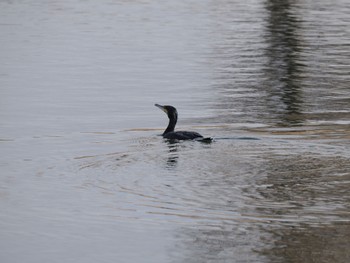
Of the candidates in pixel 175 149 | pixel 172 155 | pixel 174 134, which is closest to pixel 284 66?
pixel 174 134

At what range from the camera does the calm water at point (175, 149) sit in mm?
10633

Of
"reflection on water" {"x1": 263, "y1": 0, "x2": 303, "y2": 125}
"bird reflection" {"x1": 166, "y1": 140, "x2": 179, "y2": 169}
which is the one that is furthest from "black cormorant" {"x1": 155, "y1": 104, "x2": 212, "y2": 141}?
"reflection on water" {"x1": 263, "y1": 0, "x2": 303, "y2": 125}

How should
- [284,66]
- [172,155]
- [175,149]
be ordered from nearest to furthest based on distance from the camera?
[172,155], [175,149], [284,66]

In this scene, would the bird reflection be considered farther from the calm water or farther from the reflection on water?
the reflection on water

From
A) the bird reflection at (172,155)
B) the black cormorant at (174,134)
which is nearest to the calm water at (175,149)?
the bird reflection at (172,155)

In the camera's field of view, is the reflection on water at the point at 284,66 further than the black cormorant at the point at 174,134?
Yes

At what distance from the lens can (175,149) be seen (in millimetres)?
15055

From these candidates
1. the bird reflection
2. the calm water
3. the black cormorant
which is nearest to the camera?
the calm water

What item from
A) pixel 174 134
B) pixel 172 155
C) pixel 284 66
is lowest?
pixel 172 155

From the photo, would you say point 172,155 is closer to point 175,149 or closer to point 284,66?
point 175,149

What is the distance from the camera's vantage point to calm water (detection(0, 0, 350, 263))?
1063cm

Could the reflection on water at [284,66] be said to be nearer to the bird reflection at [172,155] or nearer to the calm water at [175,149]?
the calm water at [175,149]

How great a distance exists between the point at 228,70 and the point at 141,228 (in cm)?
1274

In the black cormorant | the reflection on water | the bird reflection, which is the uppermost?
the reflection on water
